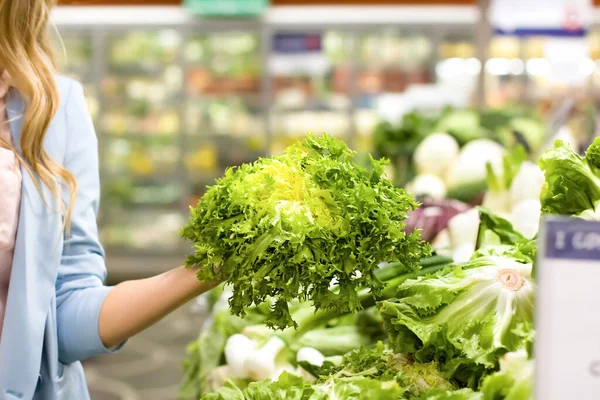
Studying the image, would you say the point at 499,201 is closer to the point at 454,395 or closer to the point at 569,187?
the point at 569,187

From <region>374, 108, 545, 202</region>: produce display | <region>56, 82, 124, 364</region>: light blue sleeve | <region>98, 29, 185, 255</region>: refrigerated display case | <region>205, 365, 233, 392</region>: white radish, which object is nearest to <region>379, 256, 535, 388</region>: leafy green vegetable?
<region>56, 82, 124, 364</region>: light blue sleeve

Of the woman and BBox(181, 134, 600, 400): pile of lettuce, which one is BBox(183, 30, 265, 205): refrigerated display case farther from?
BBox(181, 134, 600, 400): pile of lettuce

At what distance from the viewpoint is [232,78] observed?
848cm

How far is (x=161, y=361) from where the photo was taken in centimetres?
528

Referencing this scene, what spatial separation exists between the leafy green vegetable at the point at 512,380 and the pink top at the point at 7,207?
845 millimetres

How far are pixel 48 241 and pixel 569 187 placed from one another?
2.96 feet

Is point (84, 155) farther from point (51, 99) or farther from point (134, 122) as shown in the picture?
point (134, 122)

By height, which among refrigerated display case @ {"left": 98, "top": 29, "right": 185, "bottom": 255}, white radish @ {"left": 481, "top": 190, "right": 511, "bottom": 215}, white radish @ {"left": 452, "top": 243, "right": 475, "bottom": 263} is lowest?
refrigerated display case @ {"left": 98, "top": 29, "right": 185, "bottom": 255}

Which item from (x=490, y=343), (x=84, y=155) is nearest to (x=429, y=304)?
(x=490, y=343)

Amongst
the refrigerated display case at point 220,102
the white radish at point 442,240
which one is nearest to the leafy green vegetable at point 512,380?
the white radish at point 442,240

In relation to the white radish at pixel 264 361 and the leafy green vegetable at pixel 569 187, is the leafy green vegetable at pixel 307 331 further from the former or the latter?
the leafy green vegetable at pixel 569 187

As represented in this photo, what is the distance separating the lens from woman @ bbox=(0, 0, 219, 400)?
132 centimetres

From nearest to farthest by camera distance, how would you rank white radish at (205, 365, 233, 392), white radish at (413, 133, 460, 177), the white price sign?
1. the white price sign
2. white radish at (205, 365, 233, 392)
3. white radish at (413, 133, 460, 177)

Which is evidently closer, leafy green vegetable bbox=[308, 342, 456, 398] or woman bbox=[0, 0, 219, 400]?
leafy green vegetable bbox=[308, 342, 456, 398]
